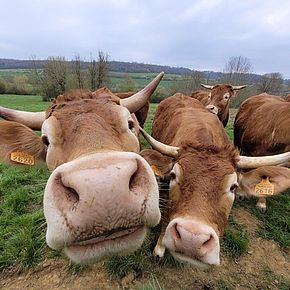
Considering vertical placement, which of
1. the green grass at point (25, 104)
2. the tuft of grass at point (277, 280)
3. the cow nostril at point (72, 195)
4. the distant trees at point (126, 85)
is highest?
the cow nostril at point (72, 195)

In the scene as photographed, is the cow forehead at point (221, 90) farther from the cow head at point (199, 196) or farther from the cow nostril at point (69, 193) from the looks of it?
the cow nostril at point (69, 193)

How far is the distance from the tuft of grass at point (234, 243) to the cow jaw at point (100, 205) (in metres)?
2.46

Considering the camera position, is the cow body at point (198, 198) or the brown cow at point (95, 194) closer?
the brown cow at point (95, 194)

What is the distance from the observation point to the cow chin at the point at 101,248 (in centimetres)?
196

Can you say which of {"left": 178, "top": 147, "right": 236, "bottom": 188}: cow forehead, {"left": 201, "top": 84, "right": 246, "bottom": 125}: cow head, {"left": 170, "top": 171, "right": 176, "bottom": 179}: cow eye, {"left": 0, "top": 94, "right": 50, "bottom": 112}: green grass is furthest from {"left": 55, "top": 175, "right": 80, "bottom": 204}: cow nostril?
{"left": 0, "top": 94, "right": 50, "bottom": 112}: green grass

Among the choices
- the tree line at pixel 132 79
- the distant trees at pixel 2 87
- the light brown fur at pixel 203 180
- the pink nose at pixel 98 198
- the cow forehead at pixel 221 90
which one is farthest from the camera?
the distant trees at pixel 2 87

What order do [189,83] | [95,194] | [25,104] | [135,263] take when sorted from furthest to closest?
[189,83] → [25,104] → [135,263] → [95,194]

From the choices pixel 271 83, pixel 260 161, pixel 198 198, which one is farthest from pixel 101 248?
pixel 271 83

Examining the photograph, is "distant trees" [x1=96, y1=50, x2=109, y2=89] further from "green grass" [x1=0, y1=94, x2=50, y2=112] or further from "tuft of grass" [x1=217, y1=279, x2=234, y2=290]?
"tuft of grass" [x1=217, y1=279, x2=234, y2=290]

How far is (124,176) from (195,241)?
123 cm

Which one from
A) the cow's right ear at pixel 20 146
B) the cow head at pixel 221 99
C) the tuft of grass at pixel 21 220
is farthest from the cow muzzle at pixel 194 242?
the cow head at pixel 221 99

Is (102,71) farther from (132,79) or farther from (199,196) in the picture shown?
(199,196)

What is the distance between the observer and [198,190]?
119 inches

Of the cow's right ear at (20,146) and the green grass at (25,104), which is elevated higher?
the cow's right ear at (20,146)
